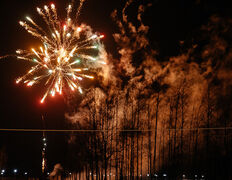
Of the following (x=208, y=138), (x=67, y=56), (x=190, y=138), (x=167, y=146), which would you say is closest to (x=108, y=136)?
(x=167, y=146)

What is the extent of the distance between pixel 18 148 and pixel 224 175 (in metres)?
16.4

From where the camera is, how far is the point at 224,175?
16.7 m

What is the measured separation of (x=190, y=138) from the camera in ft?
49.4

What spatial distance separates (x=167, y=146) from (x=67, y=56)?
9.44 metres

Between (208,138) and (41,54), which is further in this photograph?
(208,138)

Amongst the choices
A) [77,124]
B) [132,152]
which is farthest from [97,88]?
[132,152]

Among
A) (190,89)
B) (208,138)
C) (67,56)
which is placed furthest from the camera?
(208,138)

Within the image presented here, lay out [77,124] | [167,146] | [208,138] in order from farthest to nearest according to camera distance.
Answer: [77,124] → [167,146] → [208,138]

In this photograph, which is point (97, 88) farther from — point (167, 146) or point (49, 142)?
point (49, 142)

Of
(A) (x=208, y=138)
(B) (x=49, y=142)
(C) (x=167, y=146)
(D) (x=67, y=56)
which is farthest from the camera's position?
(B) (x=49, y=142)

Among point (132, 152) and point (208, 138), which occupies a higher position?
point (208, 138)

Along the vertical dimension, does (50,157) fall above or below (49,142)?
below

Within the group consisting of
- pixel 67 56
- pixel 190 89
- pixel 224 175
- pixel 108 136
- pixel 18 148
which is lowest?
pixel 224 175

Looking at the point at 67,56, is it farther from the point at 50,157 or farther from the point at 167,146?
the point at 50,157
